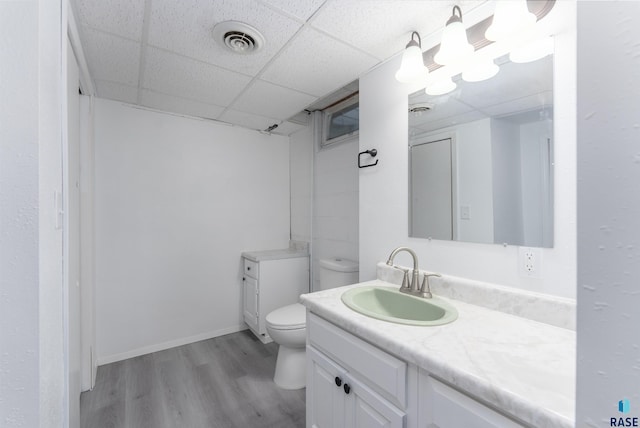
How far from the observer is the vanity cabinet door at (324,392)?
1021 millimetres

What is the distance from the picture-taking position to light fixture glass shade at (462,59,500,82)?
43.6 inches

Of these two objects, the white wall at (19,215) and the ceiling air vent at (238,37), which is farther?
the ceiling air vent at (238,37)

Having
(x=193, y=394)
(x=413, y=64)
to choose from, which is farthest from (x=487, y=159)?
(x=193, y=394)

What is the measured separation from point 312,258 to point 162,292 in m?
1.40

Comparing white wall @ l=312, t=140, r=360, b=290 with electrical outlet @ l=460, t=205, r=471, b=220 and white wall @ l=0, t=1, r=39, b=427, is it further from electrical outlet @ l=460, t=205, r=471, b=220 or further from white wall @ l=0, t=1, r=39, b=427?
white wall @ l=0, t=1, r=39, b=427

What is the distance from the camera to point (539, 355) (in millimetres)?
724

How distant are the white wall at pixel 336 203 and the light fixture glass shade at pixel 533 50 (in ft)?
3.96

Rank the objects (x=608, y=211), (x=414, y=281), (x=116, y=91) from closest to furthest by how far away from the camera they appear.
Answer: (x=608, y=211)
(x=414, y=281)
(x=116, y=91)

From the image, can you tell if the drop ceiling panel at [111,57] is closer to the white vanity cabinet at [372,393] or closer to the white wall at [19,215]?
the white wall at [19,215]

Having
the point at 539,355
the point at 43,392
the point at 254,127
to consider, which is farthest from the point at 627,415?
the point at 254,127

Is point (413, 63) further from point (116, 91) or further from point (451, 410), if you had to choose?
point (116, 91)

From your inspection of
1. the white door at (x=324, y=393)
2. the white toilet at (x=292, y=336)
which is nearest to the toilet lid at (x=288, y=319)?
the white toilet at (x=292, y=336)

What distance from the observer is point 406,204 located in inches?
56.6

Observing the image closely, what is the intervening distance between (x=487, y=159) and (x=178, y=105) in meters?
2.31
